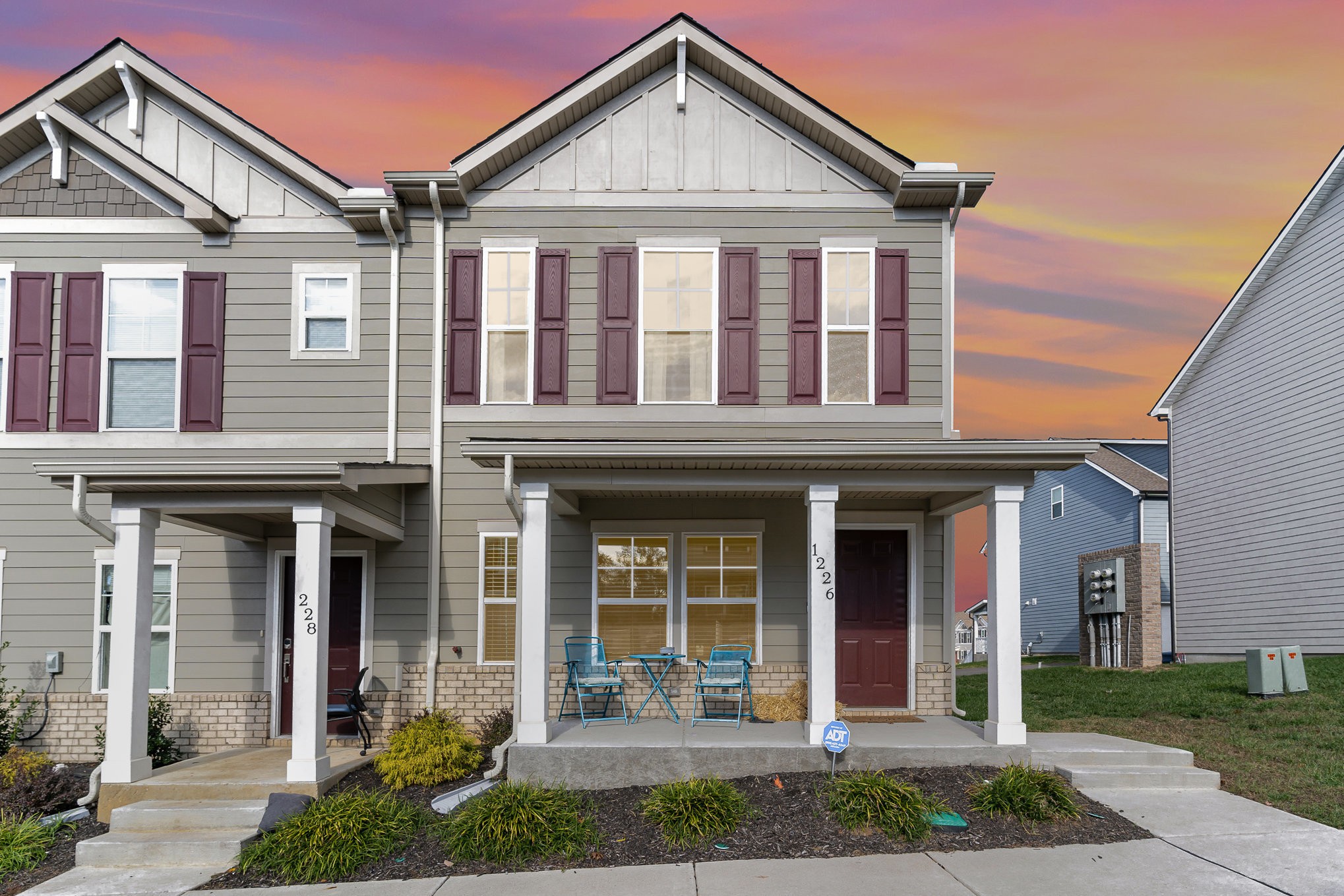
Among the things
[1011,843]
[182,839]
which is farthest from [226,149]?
[1011,843]

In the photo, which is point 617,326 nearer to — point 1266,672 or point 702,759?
point 702,759

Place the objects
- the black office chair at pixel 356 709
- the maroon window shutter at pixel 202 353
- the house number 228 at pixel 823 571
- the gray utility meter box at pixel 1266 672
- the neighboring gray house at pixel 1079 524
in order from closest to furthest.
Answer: the house number 228 at pixel 823 571 → the black office chair at pixel 356 709 → the maroon window shutter at pixel 202 353 → the gray utility meter box at pixel 1266 672 → the neighboring gray house at pixel 1079 524

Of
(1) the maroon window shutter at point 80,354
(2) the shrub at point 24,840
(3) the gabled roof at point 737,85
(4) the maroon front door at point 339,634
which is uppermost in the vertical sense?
(3) the gabled roof at point 737,85

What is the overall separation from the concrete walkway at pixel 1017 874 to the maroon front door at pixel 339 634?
4.16 metres

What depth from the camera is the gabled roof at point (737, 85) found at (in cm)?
1191

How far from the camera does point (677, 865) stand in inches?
315

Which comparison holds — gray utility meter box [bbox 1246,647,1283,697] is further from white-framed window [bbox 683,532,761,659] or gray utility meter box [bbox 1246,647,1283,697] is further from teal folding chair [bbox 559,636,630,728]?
teal folding chair [bbox 559,636,630,728]

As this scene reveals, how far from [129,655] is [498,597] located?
3765mm

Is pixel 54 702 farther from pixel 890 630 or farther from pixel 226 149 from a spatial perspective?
pixel 890 630

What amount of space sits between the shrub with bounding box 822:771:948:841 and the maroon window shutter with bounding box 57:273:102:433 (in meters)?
9.24

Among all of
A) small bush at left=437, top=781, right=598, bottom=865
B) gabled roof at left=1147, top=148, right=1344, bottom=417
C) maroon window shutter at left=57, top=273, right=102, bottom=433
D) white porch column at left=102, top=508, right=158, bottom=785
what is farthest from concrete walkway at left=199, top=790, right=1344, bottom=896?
gabled roof at left=1147, top=148, right=1344, bottom=417

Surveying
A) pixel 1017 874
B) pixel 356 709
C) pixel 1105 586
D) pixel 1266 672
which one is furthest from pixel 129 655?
pixel 1105 586

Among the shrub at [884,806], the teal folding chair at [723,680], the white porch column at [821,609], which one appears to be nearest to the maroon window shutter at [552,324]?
the teal folding chair at [723,680]

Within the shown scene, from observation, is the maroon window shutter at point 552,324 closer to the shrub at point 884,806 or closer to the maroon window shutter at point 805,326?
the maroon window shutter at point 805,326
